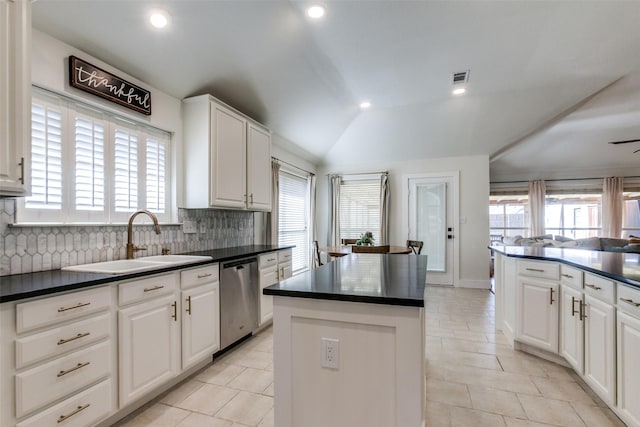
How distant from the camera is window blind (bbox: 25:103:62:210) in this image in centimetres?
187

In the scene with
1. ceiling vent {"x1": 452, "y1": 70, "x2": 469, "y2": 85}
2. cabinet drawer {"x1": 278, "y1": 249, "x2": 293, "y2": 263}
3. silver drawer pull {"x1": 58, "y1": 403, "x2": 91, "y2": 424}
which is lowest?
silver drawer pull {"x1": 58, "y1": 403, "x2": 91, "y2": 424}

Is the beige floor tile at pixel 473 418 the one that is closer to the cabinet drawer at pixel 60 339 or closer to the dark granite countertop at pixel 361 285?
the dark granite countertop at pixel 361 285

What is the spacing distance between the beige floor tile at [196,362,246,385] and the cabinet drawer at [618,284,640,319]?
2604 millimetres

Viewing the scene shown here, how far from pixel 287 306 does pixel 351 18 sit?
2608mm

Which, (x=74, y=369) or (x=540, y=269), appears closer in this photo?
(x=74, y=369)

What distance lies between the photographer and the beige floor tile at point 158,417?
181cm

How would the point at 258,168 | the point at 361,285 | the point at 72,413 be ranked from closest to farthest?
the point at 361,285 < the point at 72,413 < the point at 258,168

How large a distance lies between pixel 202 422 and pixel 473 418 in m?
1.69

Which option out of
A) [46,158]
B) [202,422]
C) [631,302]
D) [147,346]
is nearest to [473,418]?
[631,302]

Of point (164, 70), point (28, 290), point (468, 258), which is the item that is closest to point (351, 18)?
point (164, 70)

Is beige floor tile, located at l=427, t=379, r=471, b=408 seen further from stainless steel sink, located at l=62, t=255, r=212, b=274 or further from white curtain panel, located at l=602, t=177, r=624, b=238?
white curtain panel, located at l=602, t=177, r=624, b=238

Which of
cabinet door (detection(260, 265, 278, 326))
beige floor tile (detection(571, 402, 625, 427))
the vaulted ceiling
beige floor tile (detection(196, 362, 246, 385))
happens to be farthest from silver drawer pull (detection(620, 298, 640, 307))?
cabinet door (detection(260, 265, 278, 326))

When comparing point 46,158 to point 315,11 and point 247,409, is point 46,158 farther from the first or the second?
point 315,11

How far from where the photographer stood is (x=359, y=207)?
624cm
